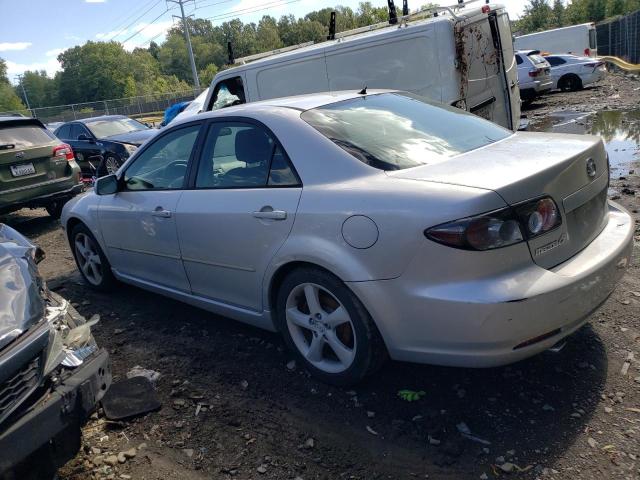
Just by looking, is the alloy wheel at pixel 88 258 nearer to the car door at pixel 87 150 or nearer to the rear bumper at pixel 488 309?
the rear bumper at pixel 488 309

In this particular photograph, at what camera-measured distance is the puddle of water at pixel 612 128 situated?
321 inches

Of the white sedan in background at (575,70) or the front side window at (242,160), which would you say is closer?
the front side window at (242,160)

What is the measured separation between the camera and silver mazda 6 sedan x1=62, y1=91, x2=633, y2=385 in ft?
8.11

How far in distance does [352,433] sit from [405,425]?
0.28 m

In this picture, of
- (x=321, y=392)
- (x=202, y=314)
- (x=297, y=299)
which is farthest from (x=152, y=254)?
(x=321, y=392)

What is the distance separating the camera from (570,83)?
→ 20.5 meters

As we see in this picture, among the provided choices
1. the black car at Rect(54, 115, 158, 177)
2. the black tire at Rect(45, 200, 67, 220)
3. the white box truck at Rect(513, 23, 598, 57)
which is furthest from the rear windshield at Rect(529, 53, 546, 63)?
the black tire at Rect(45, 200, 67, 220)

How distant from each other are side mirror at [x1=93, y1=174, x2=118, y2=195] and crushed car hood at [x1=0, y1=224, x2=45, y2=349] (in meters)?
1.40

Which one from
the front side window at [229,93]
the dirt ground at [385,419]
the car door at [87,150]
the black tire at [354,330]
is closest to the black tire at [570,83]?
the front side window at [229,93]

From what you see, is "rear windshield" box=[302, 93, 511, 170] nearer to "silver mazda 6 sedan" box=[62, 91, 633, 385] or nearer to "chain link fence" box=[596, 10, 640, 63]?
"silver mazda 6 sedan" box=[62, 91, 633, 385]

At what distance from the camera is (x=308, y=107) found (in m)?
3.50

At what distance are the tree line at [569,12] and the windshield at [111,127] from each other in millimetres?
46412

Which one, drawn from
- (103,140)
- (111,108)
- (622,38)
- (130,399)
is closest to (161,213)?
(130,399)

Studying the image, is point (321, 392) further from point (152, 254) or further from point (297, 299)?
point (152, 254)
